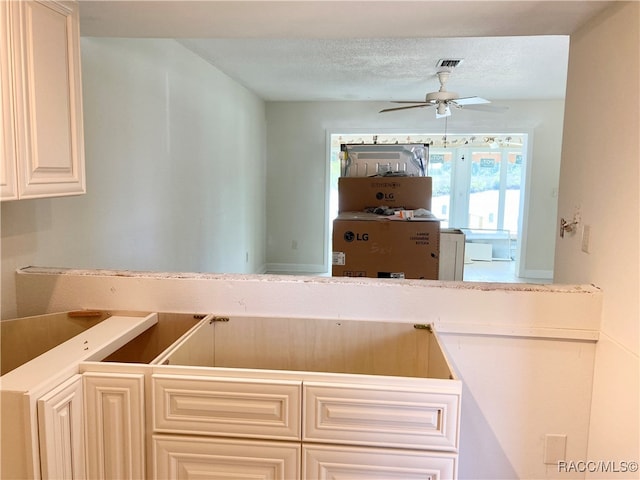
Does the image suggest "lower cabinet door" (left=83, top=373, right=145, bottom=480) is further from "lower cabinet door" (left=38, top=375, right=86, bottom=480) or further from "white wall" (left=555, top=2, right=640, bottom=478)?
"white wall" (left=555, top=2, right=640, bottom=478)

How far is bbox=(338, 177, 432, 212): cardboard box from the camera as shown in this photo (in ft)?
13.8

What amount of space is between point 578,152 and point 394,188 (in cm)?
233

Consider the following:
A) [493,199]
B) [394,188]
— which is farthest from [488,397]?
[493,199]

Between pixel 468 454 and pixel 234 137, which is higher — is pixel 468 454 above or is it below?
below

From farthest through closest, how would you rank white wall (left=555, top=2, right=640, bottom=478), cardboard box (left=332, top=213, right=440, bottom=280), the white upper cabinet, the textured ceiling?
cardboard box (left=332, top=213, right=440, bottom=280) → the textured ceiling → white wall (left=555, top=2, right=640, bottom=478) → the white upper cabinet

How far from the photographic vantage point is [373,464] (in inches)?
54.0

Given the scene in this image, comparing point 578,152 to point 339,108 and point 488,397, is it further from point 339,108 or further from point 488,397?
point 339,108

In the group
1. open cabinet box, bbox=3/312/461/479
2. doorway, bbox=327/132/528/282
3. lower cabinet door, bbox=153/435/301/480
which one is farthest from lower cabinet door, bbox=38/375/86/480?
doorway, bbox=327/132/528/282

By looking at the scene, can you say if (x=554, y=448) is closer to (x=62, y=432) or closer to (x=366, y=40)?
(x=62, y=432)

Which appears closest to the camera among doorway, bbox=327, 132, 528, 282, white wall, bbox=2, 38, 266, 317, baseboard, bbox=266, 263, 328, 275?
white wall, bbox=2, 38, 266, 317

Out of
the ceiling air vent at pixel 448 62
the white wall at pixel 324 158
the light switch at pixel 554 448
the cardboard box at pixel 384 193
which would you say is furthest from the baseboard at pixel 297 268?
the light switch at pixel 554 448

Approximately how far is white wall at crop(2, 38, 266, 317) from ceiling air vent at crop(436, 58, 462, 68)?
1.99 m

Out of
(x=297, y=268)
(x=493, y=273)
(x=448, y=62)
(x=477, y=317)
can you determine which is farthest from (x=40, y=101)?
(x=493, y=273)

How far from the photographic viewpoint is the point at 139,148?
9.40ft
